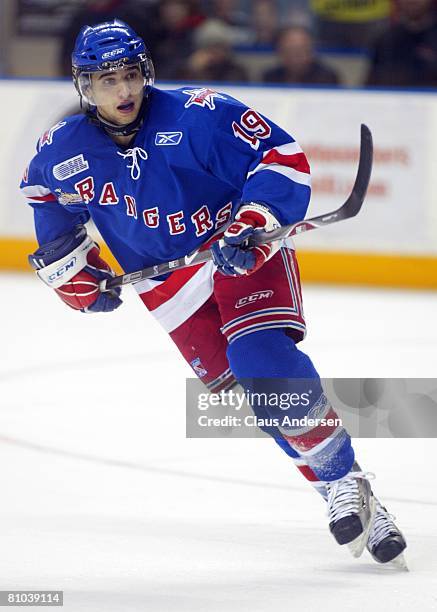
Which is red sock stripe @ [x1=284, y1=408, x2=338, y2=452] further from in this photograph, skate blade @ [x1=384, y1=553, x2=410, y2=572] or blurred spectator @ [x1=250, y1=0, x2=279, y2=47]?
blurred spectator @ [x1=250, y1=0, x2=279, y2=47]

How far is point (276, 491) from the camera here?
331cm

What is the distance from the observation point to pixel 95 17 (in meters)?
7.49

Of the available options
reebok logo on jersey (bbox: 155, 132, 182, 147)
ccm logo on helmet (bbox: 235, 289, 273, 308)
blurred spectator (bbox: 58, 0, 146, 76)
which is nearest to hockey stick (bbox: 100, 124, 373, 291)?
ccm logo on helmet (bbox: 235, 289, 273, 308)

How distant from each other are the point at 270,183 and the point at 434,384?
6.57 ft

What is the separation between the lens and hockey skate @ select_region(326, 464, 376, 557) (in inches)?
101

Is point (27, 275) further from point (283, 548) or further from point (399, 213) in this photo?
point (283, 548)

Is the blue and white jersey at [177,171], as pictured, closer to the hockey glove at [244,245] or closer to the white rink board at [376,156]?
the hockey glove at [244,245]

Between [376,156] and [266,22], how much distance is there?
175cm

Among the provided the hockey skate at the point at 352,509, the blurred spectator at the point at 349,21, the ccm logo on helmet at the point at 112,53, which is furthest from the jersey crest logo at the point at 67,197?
the blurred spectator at the point at 349,21

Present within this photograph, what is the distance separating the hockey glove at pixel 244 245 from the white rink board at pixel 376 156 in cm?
360

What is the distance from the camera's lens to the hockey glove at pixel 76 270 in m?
2.99

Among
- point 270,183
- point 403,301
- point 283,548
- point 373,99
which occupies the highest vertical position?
point 373,99

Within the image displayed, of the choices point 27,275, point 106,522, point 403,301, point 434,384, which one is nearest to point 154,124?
point 106,522

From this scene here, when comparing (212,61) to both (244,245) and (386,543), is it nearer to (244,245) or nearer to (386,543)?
(244,245)
